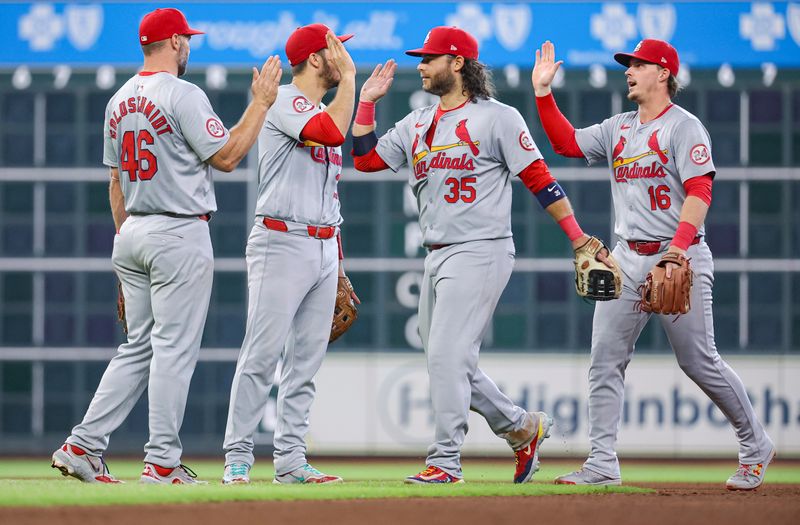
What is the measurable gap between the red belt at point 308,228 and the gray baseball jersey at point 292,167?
23 mm

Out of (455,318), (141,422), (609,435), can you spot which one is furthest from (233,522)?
(141,422)

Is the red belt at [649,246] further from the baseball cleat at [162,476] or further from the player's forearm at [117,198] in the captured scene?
the player's forearm at [117,198]

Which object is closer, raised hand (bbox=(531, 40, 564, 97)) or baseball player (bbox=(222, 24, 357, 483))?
baseball player (bbox=(222, 24, 357, 483))

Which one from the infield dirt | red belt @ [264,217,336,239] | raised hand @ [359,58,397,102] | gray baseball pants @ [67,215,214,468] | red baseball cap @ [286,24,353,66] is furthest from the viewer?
raised hand @ [359,58,397,102]

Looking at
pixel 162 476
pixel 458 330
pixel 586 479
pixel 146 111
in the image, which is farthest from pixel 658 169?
pixel 162 476

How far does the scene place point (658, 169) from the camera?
6.12 meters

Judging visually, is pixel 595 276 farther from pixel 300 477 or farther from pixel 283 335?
pixel 300 477

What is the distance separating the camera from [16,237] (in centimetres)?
1159

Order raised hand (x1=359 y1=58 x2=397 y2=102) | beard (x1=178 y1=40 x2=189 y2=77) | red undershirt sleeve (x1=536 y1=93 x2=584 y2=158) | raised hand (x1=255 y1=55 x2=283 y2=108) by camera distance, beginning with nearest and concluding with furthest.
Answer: raised hand (x1=255 y1=55 x2=283 y2=108)
beard (x1=178 y1=40 x2=189 y2=77)
raised hand (x1=359 y1=58 x2=397 y2=102)
red undershirt sleeve (x1=536 y1=93 x2=584 y2=158)

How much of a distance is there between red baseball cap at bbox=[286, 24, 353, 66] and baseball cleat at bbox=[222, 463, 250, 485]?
5.92ft

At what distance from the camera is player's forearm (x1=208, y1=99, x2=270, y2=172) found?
18.3ft

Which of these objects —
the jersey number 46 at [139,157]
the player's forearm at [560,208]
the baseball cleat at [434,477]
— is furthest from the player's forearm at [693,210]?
the jersey number 46 at [139,157]

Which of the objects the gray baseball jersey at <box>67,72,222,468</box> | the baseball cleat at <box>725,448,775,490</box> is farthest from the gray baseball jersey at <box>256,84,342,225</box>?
the baseball cleat at <box>725,448,775,490</box>

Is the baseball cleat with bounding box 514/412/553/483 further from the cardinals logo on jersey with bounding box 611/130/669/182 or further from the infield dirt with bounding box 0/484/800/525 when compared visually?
the cardinals logo on jersey with bounding box 611/130/669/182
